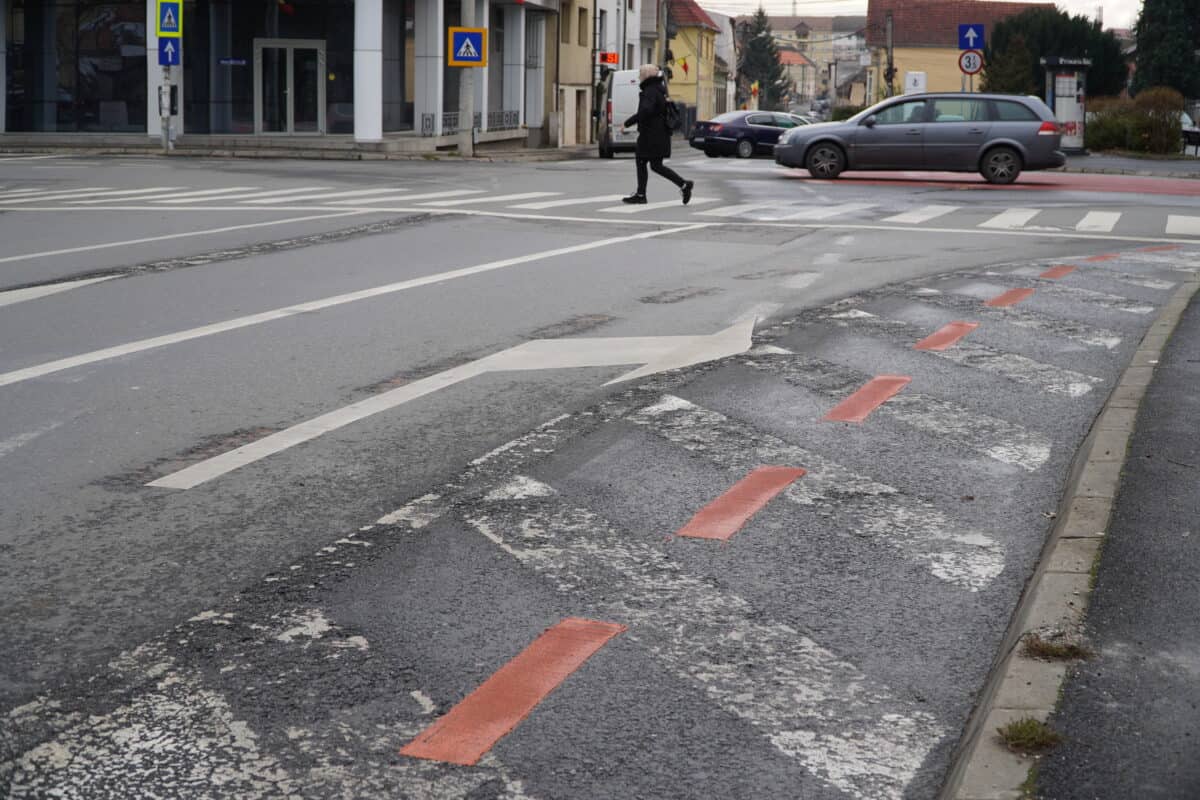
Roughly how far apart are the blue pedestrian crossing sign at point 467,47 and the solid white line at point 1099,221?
19.7m

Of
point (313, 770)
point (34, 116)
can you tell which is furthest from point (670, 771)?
point (34, 116)

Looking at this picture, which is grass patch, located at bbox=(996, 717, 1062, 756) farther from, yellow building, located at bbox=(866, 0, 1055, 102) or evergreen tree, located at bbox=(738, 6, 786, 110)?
evergreen tree, located at bbox=(738, 6, 786, 110)

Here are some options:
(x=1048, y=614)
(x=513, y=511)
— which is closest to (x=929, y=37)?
(x=513, y=511)

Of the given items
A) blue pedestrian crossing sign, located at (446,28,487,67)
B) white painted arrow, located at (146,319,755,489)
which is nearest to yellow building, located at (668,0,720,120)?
blue pedestrian crossing sign, located at (446,28,487,67)

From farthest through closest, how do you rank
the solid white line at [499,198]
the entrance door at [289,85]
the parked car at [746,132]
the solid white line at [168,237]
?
the parked car at [746,132] < the entrance door at [289,85] < the solid white line at [499,198] < the solid white line at [168,237]

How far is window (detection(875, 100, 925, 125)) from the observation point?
26.8 meters

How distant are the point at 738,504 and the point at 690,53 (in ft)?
325

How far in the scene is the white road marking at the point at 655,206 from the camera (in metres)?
19.3

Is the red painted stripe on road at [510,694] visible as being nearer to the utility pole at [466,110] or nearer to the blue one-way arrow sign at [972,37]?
the utility pole at [466,110]

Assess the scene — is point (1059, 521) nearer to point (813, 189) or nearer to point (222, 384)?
point (222, 384)

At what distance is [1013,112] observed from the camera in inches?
1040

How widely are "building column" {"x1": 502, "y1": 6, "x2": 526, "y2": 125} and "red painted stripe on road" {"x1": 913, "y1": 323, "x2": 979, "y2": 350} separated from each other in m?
44.5

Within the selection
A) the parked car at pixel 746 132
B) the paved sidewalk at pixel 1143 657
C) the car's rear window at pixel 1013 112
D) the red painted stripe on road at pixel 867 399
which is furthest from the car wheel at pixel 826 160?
the paved sidewalk at pixel 1143 657

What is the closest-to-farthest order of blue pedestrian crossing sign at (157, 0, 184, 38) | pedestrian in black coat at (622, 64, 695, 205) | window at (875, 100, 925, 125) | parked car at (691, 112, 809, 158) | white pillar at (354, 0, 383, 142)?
pedestrian in black coat at (622, 64, 695, 205) < window at (875, 100, 925, 125) < blue pedestrian crossing sign at (157, 0, 184, 38) < white pillar at (354, 0, 383, 142) < parked car at (691, 112, 809, 158)
